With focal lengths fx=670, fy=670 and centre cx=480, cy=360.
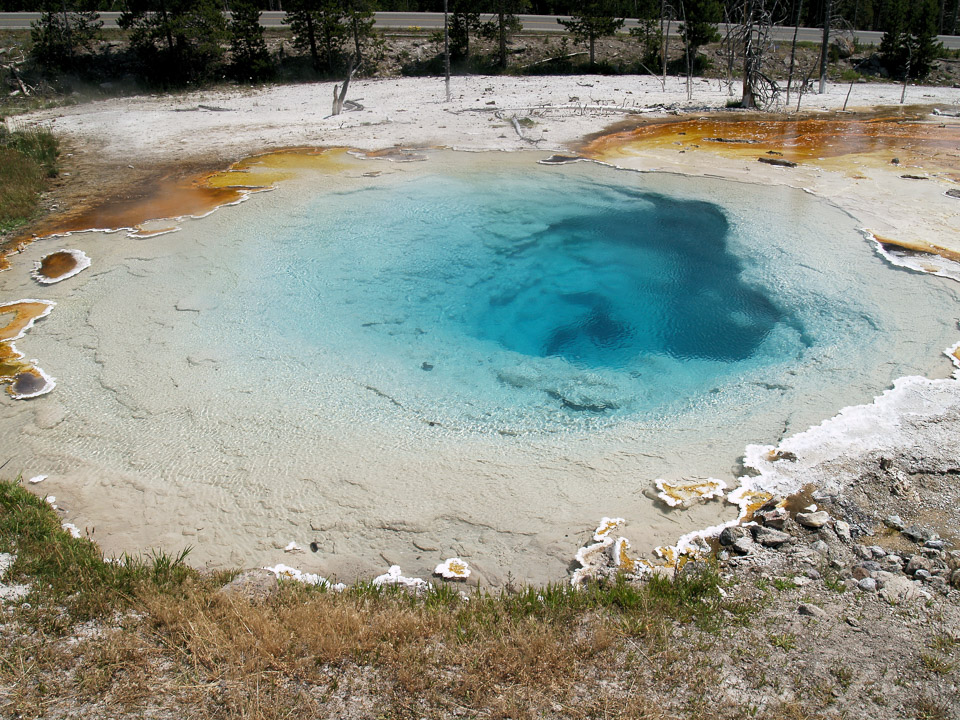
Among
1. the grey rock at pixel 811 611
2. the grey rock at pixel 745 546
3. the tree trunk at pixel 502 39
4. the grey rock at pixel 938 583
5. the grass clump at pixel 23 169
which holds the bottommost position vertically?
the grey rock at pixel 745 546

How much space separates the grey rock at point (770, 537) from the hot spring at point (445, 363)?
294 millimetres

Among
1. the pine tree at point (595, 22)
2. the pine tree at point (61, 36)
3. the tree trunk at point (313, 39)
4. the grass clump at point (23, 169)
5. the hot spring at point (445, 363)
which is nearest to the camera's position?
the hot spring at point (445, 363)

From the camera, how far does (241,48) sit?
723 inches

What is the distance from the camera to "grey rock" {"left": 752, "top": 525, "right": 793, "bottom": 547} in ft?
12.0

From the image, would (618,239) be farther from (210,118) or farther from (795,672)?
(210,118)

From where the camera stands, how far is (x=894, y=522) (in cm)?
380

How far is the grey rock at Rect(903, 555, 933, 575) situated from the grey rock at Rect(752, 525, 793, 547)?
550mm

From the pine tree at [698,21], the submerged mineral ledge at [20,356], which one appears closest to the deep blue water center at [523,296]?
the submerged mineral ledge at [20,356]


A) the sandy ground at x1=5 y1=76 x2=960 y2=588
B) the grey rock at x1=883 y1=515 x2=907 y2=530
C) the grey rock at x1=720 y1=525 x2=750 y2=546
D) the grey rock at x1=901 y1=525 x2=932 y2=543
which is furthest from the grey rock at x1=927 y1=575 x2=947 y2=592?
the sandy ground at x1=5 y1=76 x2=960 y2=588

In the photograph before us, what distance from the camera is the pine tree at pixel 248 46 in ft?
57.9

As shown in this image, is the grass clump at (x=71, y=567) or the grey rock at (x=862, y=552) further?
the grey rock at (x=862, y=552)

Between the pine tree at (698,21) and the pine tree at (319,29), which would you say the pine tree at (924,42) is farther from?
the pine tree at (319,29)

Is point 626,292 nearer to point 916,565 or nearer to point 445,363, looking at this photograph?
point 445,363

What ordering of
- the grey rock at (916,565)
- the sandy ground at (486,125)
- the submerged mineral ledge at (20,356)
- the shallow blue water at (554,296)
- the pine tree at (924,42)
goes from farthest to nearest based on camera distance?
the pine tree at (924,42), the sandy ground at (486,125), the shallow blue water at (554,296), the submerged mineral ledge at (20,356), the grey rock at (916,565)
